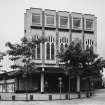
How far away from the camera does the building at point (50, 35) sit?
49156 millimetres

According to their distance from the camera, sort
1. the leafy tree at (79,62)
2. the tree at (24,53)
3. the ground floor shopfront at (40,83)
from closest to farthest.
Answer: the tree at (24,53), the leafy tree at (79,62), the ground floor shopfront at (40,83)

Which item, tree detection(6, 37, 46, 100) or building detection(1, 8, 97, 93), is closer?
tree detection(6, 37, 46, 100)

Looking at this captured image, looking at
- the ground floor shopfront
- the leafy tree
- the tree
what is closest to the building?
the ground floor shopfront

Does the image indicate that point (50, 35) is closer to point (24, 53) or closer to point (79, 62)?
point (79, 62)

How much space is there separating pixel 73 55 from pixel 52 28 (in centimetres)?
1748

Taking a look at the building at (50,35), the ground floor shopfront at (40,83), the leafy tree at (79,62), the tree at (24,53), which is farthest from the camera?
the building at (50,35)

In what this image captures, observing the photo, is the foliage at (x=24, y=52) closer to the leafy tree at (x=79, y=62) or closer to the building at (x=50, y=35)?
the leafy tree at (x=79, y=62)

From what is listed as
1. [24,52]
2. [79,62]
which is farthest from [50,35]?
[24,52]

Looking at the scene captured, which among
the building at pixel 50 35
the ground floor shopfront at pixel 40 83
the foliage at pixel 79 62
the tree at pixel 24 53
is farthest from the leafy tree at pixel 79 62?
the ground floor shopfront at pixel 40 83

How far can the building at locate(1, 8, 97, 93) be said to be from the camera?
49156mm

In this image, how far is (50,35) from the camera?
50.5 meters

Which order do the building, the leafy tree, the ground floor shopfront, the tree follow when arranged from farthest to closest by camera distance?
the building, the ground floor shopfront, the leafy tree, the tree

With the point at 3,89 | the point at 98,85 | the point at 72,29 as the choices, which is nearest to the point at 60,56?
the point at 72,29

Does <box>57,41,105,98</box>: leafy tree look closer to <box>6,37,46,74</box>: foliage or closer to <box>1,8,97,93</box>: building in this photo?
<box>6,37,46,74</box>: foliage
